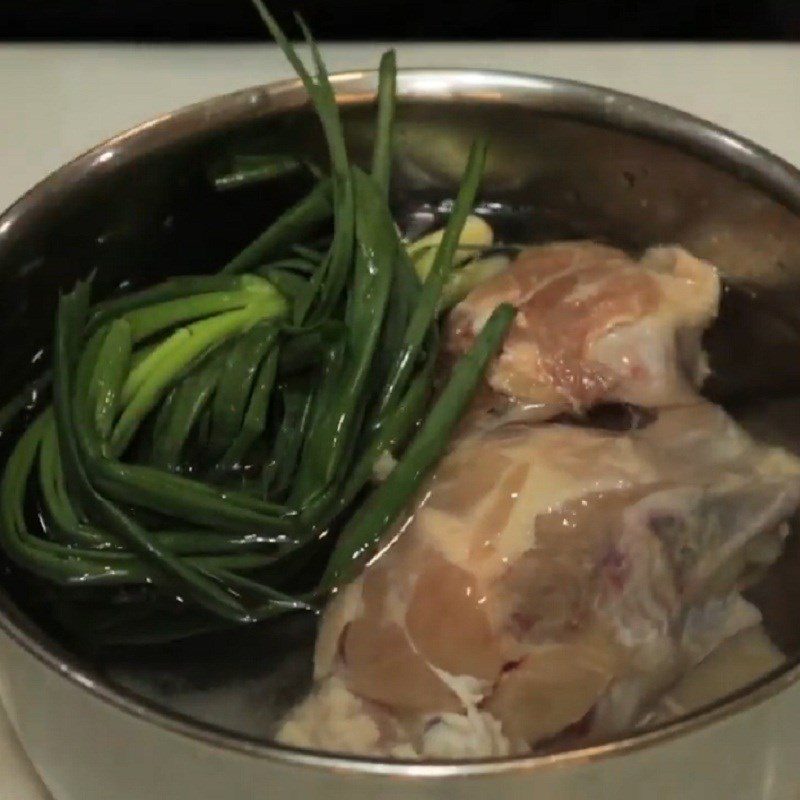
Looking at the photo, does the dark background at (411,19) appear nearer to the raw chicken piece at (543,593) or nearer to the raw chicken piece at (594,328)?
the raw chicken piece at (594,328)

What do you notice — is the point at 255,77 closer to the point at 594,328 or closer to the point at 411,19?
the point at 411,19

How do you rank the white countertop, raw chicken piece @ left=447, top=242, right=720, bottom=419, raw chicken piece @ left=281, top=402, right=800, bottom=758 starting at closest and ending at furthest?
raw chicken piece @ left=281, top=402, right=800, bottom=758, raw chicken piece @ left=447, top=242, right=720, bottom=419, the white countertop

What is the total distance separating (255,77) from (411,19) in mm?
183

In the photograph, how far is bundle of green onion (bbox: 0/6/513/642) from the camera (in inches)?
29.9

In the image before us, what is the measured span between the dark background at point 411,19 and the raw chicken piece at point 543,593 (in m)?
0.67

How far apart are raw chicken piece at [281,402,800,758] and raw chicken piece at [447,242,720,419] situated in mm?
64

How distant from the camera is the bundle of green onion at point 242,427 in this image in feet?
2.49

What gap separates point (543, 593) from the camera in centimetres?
70

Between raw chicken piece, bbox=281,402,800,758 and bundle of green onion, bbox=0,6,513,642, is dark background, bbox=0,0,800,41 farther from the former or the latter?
raw chicken piece, bbox=281,402,800,758

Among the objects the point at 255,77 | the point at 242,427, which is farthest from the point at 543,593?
the point at 255,77

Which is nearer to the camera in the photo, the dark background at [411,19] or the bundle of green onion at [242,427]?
the bundle of green onion at [242,427]

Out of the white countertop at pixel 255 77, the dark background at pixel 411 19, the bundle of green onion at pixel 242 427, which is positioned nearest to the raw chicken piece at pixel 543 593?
the bundle of green onion at pixel 242 427

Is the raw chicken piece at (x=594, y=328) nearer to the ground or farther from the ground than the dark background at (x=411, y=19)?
nearer to the ground

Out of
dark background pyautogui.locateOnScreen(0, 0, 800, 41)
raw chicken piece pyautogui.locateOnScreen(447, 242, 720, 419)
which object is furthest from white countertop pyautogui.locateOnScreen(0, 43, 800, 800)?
raw chicken piece pyautogui.locateOnScreen(447, 242, 720, 419)
